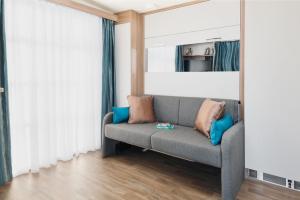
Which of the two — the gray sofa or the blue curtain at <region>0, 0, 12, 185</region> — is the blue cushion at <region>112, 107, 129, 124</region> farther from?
the blue curtain at <region>0, 0, 12, 185</region>

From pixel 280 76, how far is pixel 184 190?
1.59 metres

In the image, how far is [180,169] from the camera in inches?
111

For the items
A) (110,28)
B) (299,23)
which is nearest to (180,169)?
(299,23)

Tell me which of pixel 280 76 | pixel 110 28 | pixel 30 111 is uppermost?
pixel 110 28

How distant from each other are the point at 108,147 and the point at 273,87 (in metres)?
2.36

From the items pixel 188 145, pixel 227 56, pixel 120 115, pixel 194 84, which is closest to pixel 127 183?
pixel 188 145

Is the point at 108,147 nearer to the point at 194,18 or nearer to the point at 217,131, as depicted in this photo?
the point at 217,131

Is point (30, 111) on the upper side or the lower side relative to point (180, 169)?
upper

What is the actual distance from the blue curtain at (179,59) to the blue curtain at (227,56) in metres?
0.52

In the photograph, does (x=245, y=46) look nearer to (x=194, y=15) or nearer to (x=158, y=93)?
(x=194, y=15)

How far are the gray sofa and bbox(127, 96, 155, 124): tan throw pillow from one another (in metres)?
0.12

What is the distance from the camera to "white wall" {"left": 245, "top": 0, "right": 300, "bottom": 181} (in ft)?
7.16

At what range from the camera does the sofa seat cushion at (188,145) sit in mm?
2098

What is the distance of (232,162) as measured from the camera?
2.04 metres
